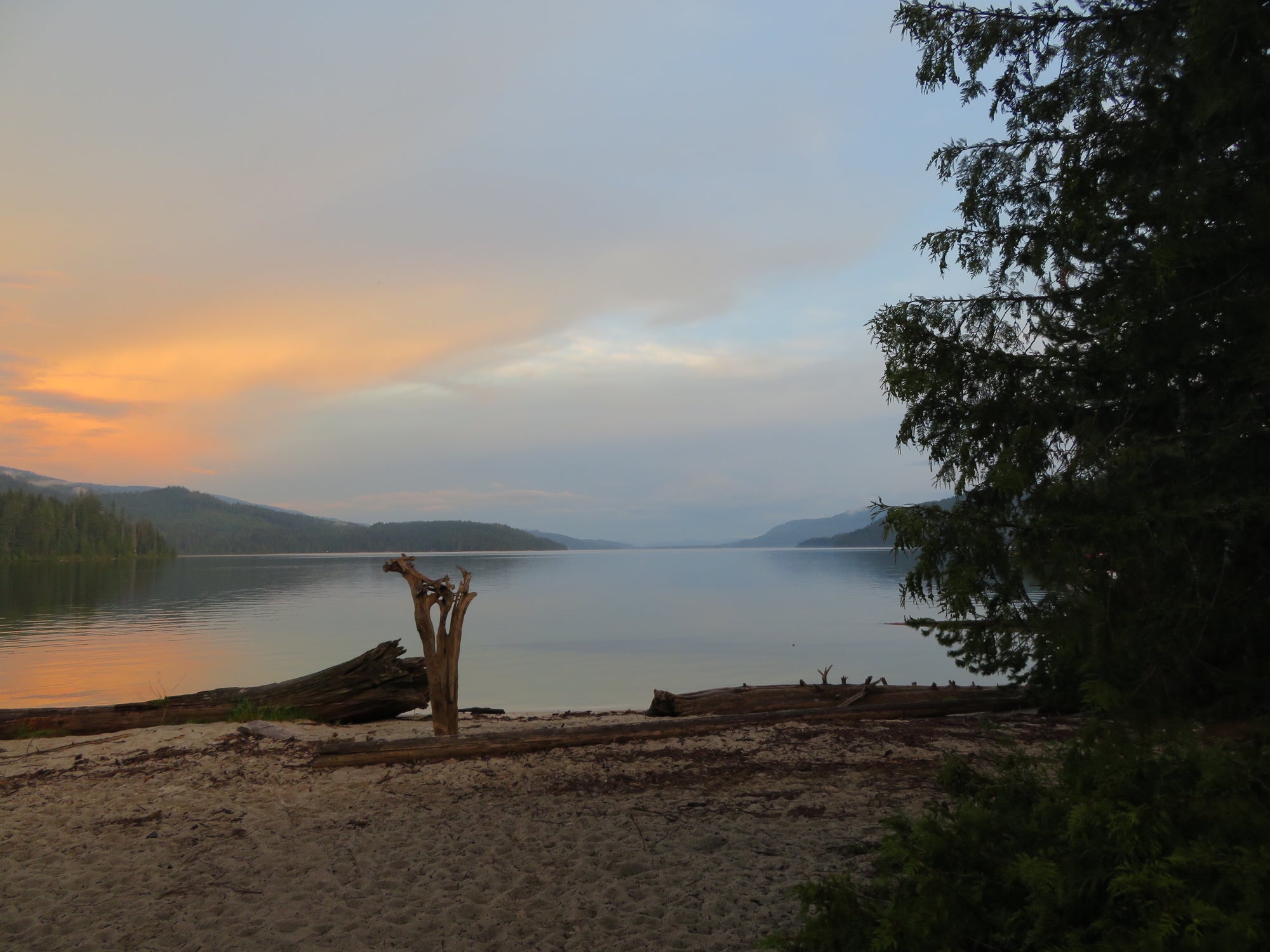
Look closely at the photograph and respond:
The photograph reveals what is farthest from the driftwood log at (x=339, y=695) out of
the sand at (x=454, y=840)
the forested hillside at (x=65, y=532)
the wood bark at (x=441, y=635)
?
the forested hillside at (x=65, y=532)

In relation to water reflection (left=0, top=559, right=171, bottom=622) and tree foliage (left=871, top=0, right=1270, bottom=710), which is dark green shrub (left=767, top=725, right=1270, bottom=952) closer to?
tree foliage (left=871, top=0, right=1270, bottom=710)

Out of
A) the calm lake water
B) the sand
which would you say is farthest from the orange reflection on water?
the sand

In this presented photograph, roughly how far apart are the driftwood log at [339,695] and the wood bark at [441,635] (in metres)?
2.35

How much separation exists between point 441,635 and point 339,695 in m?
3.59

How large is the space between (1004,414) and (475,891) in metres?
4.47

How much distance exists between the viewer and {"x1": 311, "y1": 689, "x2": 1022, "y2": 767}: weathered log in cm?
841

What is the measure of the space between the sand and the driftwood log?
2.25 metres

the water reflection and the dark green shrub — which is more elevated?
Result: the dark green shrub

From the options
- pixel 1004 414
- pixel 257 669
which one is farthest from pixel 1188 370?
pixel 257 669

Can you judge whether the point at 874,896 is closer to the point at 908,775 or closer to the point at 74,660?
the point at 908,775

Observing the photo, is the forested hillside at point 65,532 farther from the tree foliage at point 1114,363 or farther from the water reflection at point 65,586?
the tree foliage at point 1114,363

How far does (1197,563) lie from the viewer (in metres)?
3.72

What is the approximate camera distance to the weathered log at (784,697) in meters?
11.0

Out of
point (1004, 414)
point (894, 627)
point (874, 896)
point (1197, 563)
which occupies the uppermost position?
point (1004, 414)
